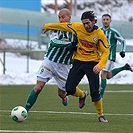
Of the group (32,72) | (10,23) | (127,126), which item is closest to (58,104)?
(127,126)

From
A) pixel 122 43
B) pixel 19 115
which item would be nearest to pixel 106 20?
pixel 122 43

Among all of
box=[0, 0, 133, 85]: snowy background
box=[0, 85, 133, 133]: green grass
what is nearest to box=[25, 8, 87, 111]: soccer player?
box=[0, 85, 133, 133]: green grass

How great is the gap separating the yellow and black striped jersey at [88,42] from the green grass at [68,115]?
1088 mm

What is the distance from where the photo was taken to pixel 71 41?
1212 cm

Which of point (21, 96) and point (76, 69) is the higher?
point (76, 69)

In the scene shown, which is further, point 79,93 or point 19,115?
point 79,93

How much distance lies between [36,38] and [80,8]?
32338 millimetres

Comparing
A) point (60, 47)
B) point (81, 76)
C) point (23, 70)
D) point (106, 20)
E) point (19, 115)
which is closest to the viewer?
point (19, 115)

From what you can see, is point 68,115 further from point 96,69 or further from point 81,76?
point 96,69

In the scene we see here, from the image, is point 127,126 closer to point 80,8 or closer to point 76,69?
point 76,69

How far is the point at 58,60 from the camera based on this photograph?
41.1ft

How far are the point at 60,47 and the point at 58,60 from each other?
43 cm

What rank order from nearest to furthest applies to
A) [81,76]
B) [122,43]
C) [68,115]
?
[81,76] → [68,115] → [122,43]

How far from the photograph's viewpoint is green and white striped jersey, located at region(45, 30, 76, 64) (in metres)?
12.0
